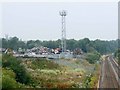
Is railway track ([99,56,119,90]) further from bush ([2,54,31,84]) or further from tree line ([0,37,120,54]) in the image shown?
tree line ([0,37,120,54])

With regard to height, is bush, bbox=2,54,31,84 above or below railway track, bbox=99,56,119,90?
above

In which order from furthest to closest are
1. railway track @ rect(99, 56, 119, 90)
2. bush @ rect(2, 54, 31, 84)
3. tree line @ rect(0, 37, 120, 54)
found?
tree line @ rect(0, 37, 120, 54) < railway track @ rect(99, 56, 119, 90) < bush @ rect(2, 54, 31, 84)

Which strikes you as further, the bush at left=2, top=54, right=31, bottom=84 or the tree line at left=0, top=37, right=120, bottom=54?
the tree line at left=0, top=37, right=120, bottom=54

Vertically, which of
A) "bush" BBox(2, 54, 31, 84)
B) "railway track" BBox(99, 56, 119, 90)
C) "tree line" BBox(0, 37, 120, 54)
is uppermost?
"tree line" BBox(0, 37, 120, 54)

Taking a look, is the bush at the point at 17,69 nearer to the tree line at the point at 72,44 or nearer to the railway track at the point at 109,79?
the railway track at the point at 109,79

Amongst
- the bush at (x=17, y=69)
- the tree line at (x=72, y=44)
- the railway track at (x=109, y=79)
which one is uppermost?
the tree line at (x=72, y=44)

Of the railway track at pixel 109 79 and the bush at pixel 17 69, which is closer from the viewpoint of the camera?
the bush at pixel 17 69

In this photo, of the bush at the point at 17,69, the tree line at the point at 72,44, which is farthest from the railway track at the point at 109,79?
the tree line at the point at 72,44

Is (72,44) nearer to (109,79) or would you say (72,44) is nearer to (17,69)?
(109,79)

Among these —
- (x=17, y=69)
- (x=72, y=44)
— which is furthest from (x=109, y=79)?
(x=72, y=44)

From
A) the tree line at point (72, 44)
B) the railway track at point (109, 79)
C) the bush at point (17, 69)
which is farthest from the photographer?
the tree line at point (72, 44)

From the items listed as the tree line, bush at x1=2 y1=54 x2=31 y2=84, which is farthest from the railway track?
the tree line

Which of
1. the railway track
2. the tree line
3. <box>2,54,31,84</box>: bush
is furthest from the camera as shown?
the tree line

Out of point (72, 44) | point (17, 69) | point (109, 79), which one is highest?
point (72, 44)
